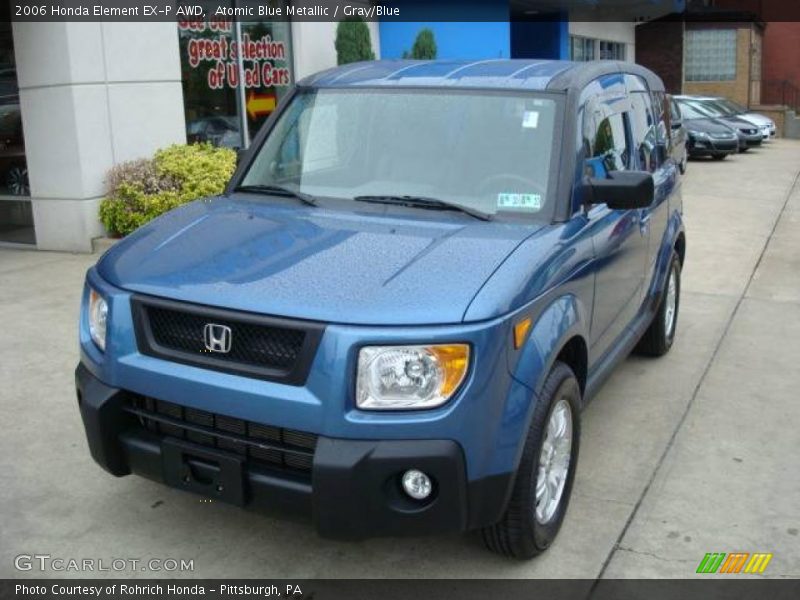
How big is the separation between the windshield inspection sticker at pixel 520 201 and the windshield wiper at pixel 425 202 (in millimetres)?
100

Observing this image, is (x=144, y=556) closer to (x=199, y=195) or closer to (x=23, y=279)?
(x=23, y=279)

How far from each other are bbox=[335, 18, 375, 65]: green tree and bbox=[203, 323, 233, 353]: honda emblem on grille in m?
10.5

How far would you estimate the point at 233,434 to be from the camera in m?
3.14

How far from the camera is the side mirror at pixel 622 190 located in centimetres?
381

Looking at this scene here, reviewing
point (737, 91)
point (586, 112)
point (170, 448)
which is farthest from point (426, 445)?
point (737, 91)

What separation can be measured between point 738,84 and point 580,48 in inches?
501

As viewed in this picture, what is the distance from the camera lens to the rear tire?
5.88m

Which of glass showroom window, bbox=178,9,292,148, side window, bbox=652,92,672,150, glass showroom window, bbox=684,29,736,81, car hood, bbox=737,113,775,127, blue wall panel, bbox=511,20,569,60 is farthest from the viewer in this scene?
glass showroom window, bbox=684,29,736,81

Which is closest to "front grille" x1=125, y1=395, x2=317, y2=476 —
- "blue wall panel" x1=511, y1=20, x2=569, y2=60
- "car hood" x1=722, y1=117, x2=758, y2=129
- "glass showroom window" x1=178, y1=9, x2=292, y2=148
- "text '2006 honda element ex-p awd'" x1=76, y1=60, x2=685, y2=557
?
"text '2006 honda element ex-p awd'" x1=76, y1=60, x2=685, y2=557

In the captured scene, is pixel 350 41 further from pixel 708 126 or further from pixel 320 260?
pixel 708 126

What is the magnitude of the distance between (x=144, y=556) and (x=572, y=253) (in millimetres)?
2109

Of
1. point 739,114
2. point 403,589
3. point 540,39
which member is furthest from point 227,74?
point 739,114
